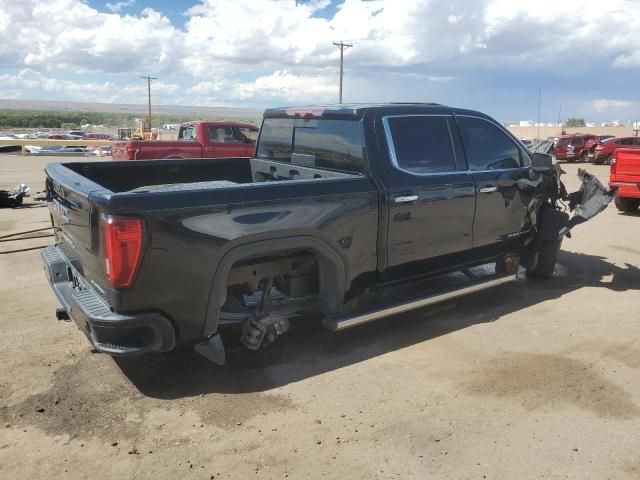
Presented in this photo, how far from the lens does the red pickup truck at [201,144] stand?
1344 cm

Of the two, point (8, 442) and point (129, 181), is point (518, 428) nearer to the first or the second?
point (8, 442)

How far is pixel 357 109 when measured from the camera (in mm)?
4340

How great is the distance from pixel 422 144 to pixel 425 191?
1.39ft

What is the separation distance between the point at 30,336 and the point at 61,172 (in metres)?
1.41

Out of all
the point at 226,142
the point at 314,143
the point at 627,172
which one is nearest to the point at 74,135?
the point at 226,142

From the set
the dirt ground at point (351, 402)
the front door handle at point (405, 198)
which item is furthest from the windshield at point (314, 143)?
the dirt ground at point (351, 402)

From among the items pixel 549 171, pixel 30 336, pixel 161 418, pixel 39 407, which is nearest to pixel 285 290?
pixel 161 418

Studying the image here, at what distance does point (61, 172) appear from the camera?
4211 mm

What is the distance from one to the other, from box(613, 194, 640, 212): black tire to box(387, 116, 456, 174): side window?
7375 mm

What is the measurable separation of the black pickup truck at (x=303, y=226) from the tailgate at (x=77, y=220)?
0.07ft

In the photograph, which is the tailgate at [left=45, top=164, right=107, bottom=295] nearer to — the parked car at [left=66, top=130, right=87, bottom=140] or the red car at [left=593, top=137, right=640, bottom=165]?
the red car at [left=593, top=137, right=640, bottom=165]

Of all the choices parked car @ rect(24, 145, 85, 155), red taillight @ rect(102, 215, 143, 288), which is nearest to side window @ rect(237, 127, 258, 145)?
red taillight @ rect(102, 215, 143, 288)

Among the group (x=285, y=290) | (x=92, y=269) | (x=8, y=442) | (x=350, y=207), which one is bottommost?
(x=8, y=442)

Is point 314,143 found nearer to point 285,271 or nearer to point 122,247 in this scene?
point 285,271
